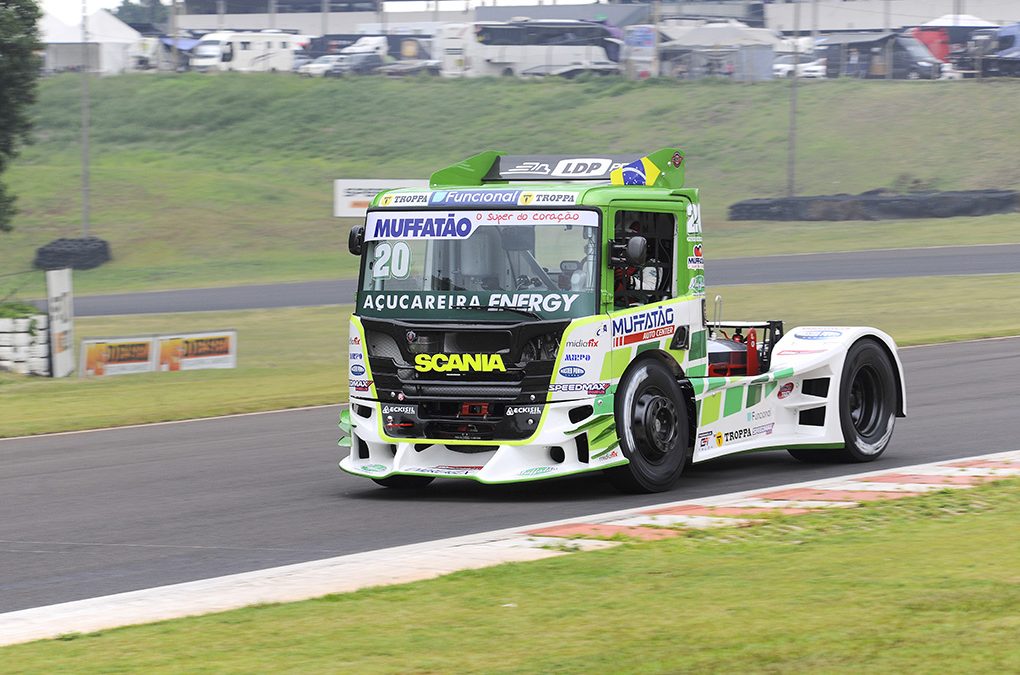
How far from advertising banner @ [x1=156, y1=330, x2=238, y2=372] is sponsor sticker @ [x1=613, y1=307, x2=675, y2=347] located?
1324 centimetres

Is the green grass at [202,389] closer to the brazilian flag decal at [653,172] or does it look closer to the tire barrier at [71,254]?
the brazilian flag decal at [653,172]

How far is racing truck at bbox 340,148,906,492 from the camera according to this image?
1097 cm

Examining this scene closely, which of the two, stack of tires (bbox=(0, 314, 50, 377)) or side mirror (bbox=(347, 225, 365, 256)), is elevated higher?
side mirror (bbox=(347, 225, 365, 256))

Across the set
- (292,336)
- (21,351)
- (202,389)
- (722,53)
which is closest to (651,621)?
(202,389)

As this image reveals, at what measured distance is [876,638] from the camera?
249 inches

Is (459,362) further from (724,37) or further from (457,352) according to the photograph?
(724,37)

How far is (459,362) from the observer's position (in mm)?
11133

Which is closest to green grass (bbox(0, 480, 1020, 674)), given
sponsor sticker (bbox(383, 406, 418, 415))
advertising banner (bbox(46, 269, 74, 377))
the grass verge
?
sponsor sticker (bbox(383, 406, 418, 415))

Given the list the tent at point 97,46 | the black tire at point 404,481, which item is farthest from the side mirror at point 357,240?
the tent at point 97,46

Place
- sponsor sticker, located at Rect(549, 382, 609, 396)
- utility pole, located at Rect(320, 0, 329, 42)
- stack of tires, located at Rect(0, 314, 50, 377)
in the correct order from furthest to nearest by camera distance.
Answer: utility pole, located at Rect(320, 0, 329, 42), stack of tires, located at Rect(0, 314, 50, 377), sponsor sticker, located at Rect(549, 382, 609, 396)

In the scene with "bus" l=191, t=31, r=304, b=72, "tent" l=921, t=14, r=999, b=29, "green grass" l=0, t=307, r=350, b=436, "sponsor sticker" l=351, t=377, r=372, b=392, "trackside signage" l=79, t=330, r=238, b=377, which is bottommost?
"green grass" l=0, t=307, r=350, b=436

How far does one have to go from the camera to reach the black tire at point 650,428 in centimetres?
1116

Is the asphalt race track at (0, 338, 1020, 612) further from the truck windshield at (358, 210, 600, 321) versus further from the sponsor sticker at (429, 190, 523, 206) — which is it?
the sponsor sticker at (429, 190, 523, 206)

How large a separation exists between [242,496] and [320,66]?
65184 mm
